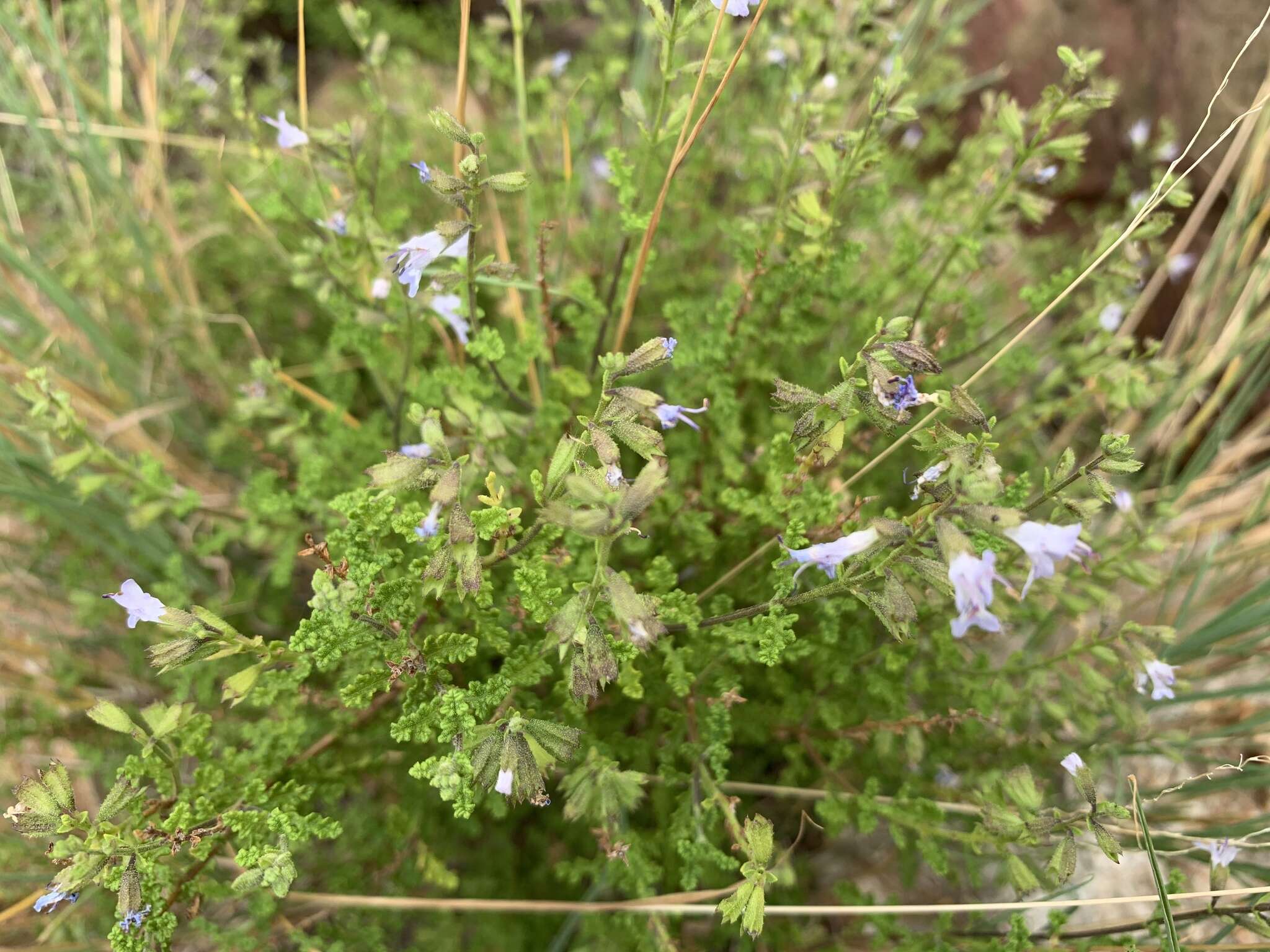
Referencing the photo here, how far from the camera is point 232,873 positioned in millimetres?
2221

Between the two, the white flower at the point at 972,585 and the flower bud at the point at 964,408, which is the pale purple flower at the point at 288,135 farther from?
the white flower at the point at 972,585

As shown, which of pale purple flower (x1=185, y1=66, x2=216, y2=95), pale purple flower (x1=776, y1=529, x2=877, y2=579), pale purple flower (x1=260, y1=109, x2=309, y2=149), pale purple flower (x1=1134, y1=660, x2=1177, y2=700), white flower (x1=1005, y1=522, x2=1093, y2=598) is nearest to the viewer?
white flower (x1=1005, y1=522, x2=1093, y2=598)

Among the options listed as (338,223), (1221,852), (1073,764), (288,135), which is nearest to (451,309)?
(338,223)

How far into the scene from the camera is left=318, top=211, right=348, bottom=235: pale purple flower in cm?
202

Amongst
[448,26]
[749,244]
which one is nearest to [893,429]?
[749,244]

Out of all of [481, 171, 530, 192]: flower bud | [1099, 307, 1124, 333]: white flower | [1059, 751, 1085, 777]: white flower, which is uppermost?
[481, 171, 530, 192]: flower bud

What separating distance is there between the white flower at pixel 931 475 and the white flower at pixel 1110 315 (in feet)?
3.73

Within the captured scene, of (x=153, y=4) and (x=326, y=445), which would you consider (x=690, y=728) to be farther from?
(x=153, y=4)

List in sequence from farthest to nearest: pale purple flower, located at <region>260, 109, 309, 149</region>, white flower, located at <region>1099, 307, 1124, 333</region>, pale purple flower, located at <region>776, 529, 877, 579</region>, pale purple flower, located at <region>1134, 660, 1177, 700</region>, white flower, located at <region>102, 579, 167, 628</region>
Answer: white flower, located at <region>1099, 307, 1124, 333</region> < pale purple flower, located at <region>260, 109, 309, 149</region> < pale purple flower, located at <region>1134, 660, 1177, 700</region> < white flower, located at <region>102, 579, 167, 628</region> < pale purple flower, located at <region>776, 529, 877, 579</region>

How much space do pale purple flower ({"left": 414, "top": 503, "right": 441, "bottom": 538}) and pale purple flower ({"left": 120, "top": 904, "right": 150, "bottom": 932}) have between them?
30.0 inches

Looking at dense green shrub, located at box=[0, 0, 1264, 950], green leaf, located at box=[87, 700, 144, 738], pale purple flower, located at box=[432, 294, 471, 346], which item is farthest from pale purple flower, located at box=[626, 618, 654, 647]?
pale purple flower, located at box=[432, 294, 471, 346]

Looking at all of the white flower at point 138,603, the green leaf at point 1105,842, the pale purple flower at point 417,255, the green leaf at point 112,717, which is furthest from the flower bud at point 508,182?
the green leaf at point 1105,842

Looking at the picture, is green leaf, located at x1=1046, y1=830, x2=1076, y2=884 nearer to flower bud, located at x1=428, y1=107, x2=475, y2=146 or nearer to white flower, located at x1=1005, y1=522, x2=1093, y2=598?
white flower, located at x1=1005, y1=522, x2=1093, y2=598

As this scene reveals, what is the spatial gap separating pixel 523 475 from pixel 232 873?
1318 mm
